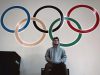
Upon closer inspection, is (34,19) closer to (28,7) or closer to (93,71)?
(28,7)

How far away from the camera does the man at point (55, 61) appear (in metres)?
3.25

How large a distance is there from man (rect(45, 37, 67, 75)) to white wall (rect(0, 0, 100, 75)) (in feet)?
1.59

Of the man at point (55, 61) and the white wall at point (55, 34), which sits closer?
the man at point (55, 61)

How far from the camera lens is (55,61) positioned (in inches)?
137

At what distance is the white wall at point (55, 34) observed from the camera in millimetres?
4086

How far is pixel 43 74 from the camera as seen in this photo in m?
3.58

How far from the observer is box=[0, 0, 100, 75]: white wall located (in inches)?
161

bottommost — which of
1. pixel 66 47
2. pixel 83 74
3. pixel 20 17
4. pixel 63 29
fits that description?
pixel 83 74

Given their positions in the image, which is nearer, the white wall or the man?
the man

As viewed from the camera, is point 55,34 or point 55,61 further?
point 55,34

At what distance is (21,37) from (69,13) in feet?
3.64

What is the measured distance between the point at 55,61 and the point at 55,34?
88 centimetres

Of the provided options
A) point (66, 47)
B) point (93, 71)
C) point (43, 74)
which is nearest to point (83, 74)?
point (93, 71)

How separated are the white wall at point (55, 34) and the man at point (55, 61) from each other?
485mm
